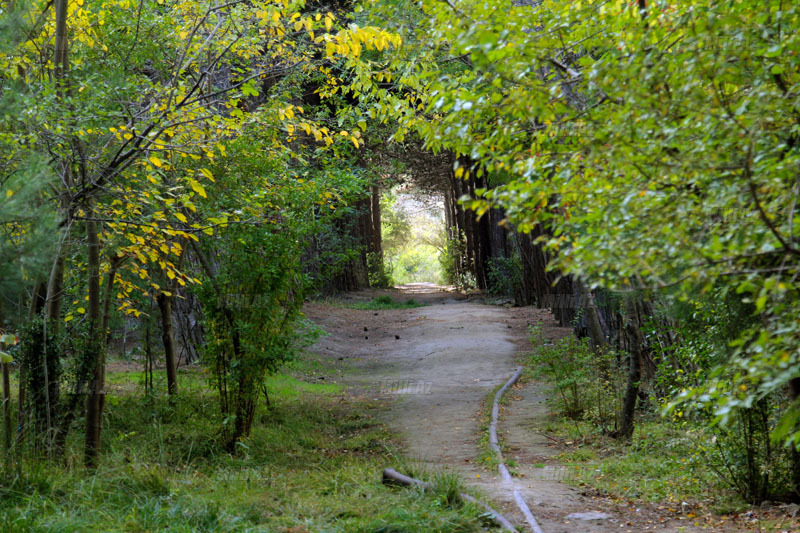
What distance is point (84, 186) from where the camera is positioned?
5312 millimetres

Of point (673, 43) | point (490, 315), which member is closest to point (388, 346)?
point (490, 315)

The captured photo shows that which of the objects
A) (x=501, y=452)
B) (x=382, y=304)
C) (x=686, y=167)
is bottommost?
(x=501, y=452)

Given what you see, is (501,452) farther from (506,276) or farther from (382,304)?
(382,304)

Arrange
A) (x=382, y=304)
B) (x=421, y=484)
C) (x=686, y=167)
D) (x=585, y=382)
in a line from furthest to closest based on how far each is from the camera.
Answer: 1. (x=382, y=304)
2. (x=585, y=382)
3. (x=421, y=484)
4. (x=686, y=167)

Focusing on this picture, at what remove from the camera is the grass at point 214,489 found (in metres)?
4.24

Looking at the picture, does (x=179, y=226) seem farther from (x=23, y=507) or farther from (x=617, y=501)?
(x=617, y=501)

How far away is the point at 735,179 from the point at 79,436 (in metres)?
6.42

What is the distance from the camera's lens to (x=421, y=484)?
4.89m

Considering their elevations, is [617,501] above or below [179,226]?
below

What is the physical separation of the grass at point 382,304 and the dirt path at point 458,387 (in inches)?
50.7

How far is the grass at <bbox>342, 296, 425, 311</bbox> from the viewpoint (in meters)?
23.5

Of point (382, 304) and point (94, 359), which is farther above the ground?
point (94, 359)

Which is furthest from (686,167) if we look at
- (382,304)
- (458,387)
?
(382,304)

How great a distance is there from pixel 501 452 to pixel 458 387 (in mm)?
Answer: 3954
